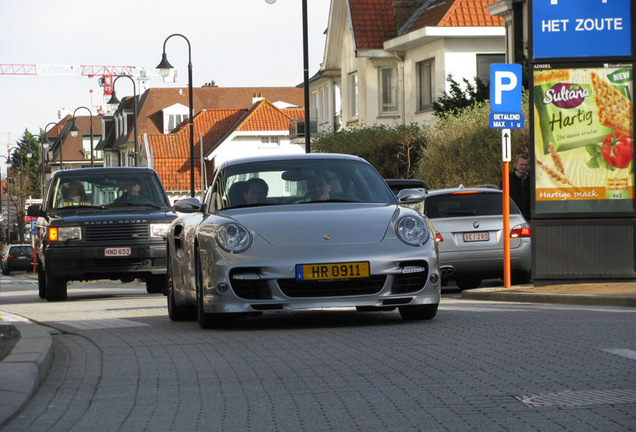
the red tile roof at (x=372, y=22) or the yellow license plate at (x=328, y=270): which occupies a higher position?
the red tile roof at (x=372, y=22)

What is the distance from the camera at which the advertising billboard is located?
15.4 metres

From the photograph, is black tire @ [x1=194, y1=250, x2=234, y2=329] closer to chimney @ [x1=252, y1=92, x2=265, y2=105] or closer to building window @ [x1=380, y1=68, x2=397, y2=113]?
building window @ [x1=380, y1=68, x2=397, y2=113]

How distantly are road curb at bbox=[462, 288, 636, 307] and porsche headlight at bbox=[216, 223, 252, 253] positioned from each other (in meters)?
4.96

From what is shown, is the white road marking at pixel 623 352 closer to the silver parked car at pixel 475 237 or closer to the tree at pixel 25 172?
the silver parked car at pixel 475 237

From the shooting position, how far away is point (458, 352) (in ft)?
27.0

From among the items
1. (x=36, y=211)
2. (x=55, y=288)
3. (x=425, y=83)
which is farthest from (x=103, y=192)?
(x=425, y=83)

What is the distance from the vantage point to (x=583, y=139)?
51.0 feet

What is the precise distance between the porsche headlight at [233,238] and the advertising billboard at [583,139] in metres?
6.44

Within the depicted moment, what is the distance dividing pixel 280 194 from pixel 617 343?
3573 mm

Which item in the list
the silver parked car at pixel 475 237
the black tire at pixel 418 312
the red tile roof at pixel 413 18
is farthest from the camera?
the red tile roof at pixel 413 18

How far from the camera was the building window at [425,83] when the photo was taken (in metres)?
42.6

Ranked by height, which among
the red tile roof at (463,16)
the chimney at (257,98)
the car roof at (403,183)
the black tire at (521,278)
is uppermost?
the chimney at (257,98)

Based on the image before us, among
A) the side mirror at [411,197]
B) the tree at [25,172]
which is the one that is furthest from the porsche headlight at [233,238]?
the tree at [25,172]

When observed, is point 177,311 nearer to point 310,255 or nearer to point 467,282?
point 310,255
